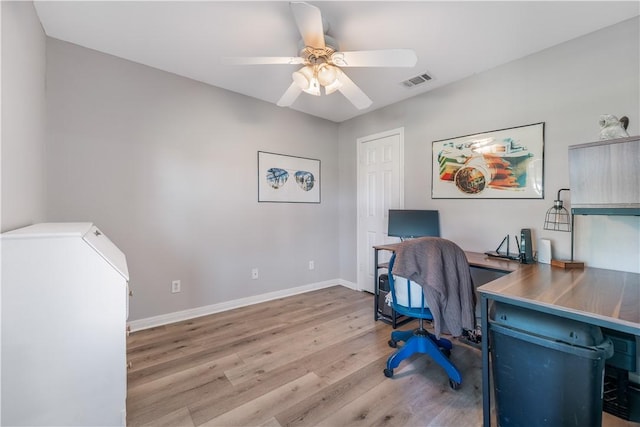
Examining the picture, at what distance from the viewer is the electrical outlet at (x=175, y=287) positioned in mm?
2633

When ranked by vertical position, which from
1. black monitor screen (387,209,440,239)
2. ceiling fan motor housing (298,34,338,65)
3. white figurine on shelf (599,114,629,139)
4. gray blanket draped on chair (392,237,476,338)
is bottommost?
gray blanket draped on chair (392,237,476,338)

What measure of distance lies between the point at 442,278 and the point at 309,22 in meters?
1.77

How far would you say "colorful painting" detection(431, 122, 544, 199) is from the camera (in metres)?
2.21

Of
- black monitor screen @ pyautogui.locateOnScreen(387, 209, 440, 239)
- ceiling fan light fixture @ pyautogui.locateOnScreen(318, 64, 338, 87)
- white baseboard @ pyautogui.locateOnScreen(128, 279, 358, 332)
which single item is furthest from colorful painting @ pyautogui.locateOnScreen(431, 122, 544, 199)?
white baseboard @ pyautogui.locateOnScreen(128, 279, 358, 332)

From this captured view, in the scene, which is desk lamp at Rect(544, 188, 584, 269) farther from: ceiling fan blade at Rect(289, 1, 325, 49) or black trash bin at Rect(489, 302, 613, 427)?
ceiling fan blade at Rect(289, 1, 325, 49)

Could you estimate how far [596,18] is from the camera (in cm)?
181

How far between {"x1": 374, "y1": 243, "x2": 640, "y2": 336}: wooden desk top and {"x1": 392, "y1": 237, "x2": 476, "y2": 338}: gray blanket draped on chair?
0.22 metres

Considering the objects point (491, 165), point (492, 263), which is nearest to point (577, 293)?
point (492, 263)

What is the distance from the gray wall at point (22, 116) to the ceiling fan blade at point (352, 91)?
1.88 m

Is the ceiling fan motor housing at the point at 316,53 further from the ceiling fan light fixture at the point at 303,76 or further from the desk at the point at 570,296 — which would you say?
the desk at the point at 570,296

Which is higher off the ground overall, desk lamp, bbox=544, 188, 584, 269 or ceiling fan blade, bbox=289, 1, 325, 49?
ceiling fan blade, bbox=289, 1, 325, 49

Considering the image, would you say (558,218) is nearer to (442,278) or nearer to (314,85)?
(442,278)

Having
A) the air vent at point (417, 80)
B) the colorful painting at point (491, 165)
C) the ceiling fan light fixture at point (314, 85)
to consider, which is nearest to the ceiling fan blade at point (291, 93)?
the ceiling fan light fixture at point (314, 85)

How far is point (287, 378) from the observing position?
180 centimetres
